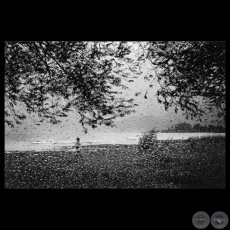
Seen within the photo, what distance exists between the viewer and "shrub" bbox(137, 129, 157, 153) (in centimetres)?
269

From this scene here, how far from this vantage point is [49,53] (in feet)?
8.79

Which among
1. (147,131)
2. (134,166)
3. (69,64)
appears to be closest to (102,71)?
(69,64)

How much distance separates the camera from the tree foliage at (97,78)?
2.65 m

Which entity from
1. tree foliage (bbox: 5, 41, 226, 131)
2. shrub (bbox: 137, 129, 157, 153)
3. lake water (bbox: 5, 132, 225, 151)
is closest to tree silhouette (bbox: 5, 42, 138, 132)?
tree foliage (bbox: 5, 41, 226, 131)

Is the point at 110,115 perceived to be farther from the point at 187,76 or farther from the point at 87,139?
the point at 187,76

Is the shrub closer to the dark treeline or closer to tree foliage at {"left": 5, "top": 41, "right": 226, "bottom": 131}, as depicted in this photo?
the dark treeline
